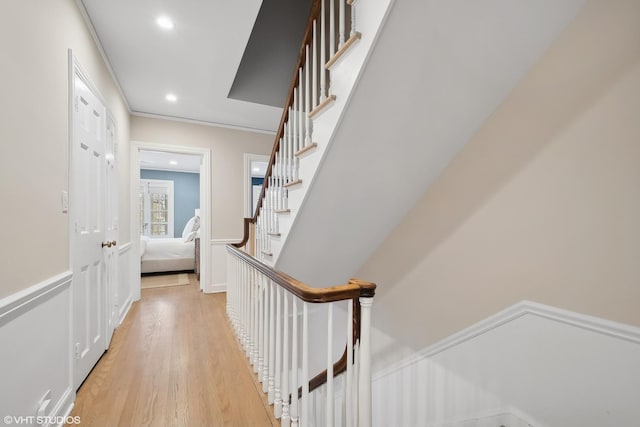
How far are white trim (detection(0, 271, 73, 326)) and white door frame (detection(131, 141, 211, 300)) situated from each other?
88.8 inches

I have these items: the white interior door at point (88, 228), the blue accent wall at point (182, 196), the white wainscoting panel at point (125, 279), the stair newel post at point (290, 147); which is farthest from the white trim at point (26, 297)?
the blue accent wall at point (182, 196)

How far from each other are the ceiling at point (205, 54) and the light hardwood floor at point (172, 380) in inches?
97.7

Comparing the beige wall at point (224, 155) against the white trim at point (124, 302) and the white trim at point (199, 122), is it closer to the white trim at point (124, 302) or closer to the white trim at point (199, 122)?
the white trim at point (199, 122)

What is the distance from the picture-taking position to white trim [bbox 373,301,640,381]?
1.16 metres

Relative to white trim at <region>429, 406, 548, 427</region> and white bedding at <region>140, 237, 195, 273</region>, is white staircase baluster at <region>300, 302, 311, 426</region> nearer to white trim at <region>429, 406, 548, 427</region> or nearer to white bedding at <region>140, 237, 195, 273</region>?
white trim at <region>429, 406, 548, 427</region>

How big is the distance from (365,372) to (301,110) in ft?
5.09

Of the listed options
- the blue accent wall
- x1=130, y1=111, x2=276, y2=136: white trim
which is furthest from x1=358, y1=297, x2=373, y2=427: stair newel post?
the blue accent wall

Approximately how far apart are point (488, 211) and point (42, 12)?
2600 mm

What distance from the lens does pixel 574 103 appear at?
1290 millimetres

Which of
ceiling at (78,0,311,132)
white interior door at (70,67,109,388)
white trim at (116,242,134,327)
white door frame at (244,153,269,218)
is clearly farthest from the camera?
white door frame at (244,153,269,218)

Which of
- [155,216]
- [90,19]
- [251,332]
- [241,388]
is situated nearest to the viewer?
[241,388]

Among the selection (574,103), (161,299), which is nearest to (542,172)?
(574,103)

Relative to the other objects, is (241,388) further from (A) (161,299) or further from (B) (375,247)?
(A) (161,299)

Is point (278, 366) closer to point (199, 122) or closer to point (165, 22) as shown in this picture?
point (165, 22)
